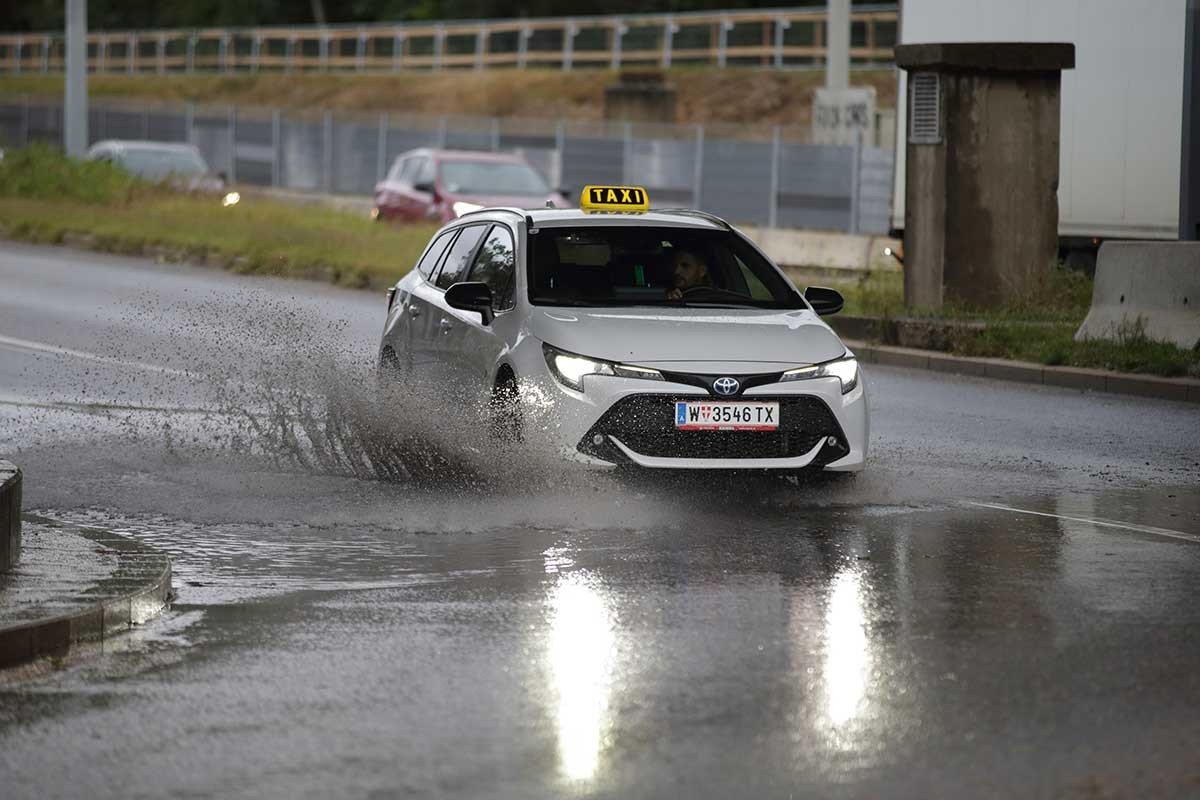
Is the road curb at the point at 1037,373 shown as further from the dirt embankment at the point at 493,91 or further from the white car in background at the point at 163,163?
the dirt embankment at the point at 493,91

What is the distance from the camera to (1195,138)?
22.2 m

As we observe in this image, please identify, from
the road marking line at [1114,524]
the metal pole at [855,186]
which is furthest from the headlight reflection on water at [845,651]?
the metal pole at [855,186]

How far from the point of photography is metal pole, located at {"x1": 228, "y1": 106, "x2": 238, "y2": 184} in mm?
58125

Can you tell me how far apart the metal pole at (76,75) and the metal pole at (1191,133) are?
20.5 meters

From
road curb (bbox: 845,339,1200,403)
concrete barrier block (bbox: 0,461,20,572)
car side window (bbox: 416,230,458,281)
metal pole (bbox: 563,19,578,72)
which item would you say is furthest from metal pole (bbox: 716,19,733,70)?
concrete barrier block (bbox: 0,461,20,572)

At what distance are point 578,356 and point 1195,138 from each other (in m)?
12.8

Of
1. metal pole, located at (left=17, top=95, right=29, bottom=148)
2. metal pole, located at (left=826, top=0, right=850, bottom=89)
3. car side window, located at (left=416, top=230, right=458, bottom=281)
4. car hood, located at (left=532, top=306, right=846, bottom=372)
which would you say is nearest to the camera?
car hood, located at (left=532, top=306, right=846, bottom=372)

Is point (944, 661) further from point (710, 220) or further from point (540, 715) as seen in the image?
point (710, 220)

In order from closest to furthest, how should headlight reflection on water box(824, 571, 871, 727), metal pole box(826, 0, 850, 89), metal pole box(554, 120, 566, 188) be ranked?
1. headlight reflection on water box(824, 571, 871, 727)
2. metal pole box(826, 0, 850, 89)
3. metal pole box(554, 120, 566, 188)

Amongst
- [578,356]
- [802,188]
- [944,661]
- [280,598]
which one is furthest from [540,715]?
[802,188]

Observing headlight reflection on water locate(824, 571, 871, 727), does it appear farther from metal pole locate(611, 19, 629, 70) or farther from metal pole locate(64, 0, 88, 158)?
metal pole locate(611, 19, 629, 70)

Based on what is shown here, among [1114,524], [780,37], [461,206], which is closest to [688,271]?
[1114,524]

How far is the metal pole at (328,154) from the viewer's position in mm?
53500

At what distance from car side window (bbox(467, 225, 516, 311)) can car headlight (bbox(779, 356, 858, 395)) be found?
172cm
